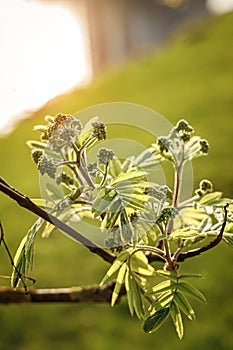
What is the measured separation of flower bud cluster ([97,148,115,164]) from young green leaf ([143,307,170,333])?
0.59 ft

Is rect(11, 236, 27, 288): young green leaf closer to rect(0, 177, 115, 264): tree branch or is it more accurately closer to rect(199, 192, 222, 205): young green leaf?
rect(0, 177, 115, 264): tree branch

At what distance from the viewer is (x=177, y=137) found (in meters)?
0.75

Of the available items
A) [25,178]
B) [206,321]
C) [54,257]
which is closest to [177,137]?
[206,321]

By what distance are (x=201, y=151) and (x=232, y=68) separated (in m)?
4.58

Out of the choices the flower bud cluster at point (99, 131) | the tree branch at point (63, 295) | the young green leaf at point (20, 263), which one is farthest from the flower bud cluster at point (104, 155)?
the tree branch at point (63, 295)

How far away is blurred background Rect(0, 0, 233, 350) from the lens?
2219 mm

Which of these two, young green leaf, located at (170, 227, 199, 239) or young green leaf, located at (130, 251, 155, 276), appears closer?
young green leaf, located at (170, 227, 199, 239)

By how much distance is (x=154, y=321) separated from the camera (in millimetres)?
640

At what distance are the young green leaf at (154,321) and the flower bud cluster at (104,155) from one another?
7.1 inches

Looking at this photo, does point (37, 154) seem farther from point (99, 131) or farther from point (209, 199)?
point (209, 199)

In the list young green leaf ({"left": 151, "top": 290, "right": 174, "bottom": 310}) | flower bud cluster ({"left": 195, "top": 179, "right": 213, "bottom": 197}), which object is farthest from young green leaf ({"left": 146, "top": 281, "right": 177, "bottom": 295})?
flower bud cluster ({"left": 195, "top": 179, "right": 213, "bottom": 197})

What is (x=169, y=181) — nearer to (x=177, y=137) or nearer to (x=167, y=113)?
(x=167, y=113)

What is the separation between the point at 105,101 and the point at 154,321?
4473 mm

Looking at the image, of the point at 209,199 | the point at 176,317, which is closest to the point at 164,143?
the point at 209,199
